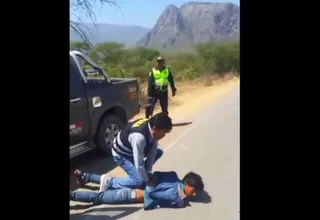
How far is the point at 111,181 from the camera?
2.83m

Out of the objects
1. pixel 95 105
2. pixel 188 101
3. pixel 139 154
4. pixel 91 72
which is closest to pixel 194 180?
pixel 139 154

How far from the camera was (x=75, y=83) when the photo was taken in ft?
9.50

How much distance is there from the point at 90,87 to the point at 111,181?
24.1 inches

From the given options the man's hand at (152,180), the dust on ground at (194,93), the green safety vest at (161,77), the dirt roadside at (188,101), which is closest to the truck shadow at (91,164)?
the dirt roadside at (188,101)

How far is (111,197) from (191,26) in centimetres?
123

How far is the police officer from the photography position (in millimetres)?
2930

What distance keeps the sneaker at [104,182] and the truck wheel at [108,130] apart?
19 cm

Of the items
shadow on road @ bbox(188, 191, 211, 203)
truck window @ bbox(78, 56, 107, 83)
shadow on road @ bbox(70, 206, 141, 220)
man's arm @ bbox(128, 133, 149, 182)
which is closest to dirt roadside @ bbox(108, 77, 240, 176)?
man's arm @ bbox(128, 133, 149, 182)

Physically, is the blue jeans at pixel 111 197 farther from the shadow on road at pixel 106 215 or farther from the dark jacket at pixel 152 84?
the dark jacket at pixel 152 84

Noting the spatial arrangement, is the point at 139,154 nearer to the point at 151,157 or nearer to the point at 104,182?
the point at 151,157

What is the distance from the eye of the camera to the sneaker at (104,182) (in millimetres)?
2811
